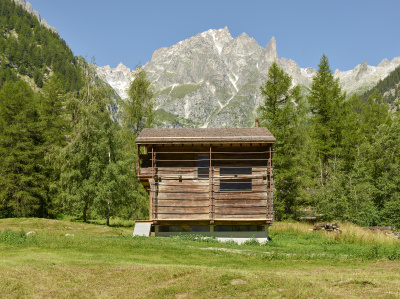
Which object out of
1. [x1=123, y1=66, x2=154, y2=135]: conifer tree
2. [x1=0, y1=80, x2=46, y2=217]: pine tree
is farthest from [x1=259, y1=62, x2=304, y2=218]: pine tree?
[x1=0, y1=80, x2=46, y2=217]: pine tree

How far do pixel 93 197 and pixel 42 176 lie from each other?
727 cm

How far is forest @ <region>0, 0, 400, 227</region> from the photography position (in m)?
36.7

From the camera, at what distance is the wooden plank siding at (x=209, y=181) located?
2606 cm

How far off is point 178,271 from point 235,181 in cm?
1486

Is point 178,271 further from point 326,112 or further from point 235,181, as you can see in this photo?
point 326,112

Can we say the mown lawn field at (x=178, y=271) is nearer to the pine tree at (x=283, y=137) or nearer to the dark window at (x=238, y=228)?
Answer: the dark window at (x=238, y=228)

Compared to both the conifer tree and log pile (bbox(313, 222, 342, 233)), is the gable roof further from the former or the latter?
the conifer tree

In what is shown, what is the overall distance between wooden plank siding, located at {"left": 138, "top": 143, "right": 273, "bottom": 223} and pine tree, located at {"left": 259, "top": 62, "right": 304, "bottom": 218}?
1230 centimetres

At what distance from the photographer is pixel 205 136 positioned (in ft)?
86.4

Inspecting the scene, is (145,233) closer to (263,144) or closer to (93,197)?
(263,144)

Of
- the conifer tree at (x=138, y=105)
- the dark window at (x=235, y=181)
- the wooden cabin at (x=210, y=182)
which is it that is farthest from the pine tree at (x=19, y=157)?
the dark window at (x=235, y=181)

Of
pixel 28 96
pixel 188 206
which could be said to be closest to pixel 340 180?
pixel 188 206

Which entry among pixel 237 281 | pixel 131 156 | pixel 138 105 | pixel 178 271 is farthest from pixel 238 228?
pixel 138 105

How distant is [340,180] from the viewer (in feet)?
121
